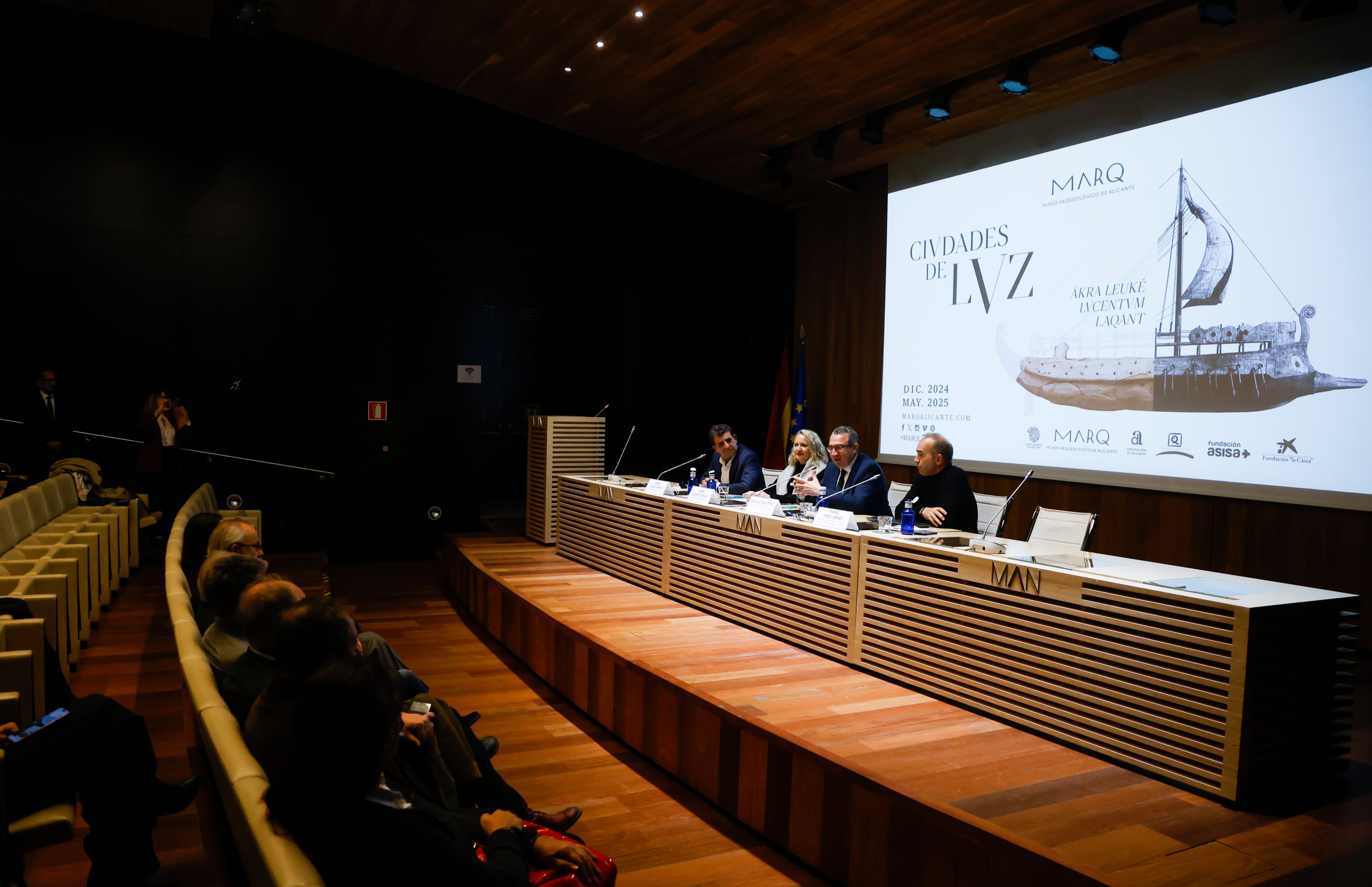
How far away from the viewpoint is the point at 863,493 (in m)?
4.04

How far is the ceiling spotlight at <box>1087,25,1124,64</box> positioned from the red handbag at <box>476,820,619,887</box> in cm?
454

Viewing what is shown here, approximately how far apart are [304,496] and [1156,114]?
21.6 ft

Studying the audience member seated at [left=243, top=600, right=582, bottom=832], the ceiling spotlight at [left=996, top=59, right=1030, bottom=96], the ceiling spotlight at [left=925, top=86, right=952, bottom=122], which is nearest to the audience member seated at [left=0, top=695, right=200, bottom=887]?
the audience member seated at [left=243, top=600, right=582, bottom=832]

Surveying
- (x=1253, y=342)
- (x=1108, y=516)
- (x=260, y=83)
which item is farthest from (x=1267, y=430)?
(x=260, y=83)

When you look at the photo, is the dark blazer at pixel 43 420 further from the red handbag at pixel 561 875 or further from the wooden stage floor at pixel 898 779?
the red handbag at pixel 561 875

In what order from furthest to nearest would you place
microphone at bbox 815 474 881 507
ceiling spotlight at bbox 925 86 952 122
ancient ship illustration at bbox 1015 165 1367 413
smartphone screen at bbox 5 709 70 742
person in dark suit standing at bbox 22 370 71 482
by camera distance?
person in dark suit standing at bbox 22 370 71 482 → ceiling spotlight at bbox 925 86 952 122 → ancient ship illustration at bbox 1015 165 1367 413 → microphone at bbox 815 474 881 507 → smartphone screen at bbox 5 709 70 742

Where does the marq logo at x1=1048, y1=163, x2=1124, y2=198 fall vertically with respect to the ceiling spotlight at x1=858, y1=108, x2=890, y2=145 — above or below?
below

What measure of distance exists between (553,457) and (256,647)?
13.4 ft

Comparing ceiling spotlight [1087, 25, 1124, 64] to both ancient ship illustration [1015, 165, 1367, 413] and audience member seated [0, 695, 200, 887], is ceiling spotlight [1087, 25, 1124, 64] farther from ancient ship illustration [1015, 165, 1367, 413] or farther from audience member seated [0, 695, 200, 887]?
audience member seated [0, 695, 200, 887]

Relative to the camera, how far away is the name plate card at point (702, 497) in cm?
430

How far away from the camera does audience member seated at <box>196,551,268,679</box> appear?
2121 mm

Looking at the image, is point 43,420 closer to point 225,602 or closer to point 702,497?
point 702,497

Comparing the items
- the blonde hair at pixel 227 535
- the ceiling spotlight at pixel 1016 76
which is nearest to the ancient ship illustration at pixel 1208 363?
the ceiling spotlight at pixel 1016 76

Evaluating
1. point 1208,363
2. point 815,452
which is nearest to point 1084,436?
point 1208,363
